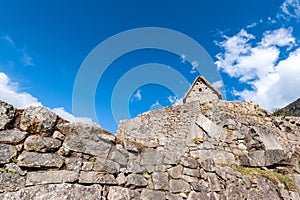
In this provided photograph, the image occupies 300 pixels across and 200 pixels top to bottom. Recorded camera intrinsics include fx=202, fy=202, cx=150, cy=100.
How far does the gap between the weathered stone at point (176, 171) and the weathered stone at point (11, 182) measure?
197 cm

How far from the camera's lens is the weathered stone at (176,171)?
3.14 meters

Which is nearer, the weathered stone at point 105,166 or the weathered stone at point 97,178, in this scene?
the weathered stone at point 97,178

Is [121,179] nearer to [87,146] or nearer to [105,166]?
[105,166]

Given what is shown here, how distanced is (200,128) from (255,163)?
7.93ft

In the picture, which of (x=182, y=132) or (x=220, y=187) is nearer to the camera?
(x=220, y=187)

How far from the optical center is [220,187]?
11.6 feet

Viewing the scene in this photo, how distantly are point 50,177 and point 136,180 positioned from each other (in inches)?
43.1

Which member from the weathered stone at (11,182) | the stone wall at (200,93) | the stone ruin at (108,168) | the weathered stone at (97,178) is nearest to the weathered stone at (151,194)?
the stone ruin at (108,168)

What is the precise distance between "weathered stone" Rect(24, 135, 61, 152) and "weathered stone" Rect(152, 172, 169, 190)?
1.42 meters

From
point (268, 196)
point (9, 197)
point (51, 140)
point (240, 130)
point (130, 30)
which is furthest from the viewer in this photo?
point (130, 30)

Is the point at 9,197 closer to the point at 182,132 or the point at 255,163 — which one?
the point at 255,163

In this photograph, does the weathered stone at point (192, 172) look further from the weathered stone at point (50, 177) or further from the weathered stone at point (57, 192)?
the weathered stone at point (50, 177)

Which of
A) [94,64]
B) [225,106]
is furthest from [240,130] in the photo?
[94,64]

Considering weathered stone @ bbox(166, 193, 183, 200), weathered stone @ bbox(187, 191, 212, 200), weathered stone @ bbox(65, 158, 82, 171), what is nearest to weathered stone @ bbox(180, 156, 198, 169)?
weathered stone @ bbox(187, 191, 212, 200)
